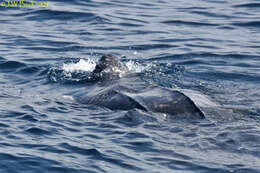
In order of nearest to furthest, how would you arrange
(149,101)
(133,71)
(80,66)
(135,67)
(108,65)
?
1. (149,101)
2. (108,65)
3. (133,71)
4. (80,66)
5. (135,67)

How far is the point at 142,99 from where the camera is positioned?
10227mm

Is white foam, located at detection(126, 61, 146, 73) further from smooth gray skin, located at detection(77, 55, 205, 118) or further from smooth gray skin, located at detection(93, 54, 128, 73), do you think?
smooth gray skin, located at detection(77, 55, 205, 118)

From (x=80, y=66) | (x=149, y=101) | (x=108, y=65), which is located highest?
(x=108, y=65)

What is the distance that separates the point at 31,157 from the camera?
25.4 ft

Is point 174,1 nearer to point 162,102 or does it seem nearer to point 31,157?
point 162,102

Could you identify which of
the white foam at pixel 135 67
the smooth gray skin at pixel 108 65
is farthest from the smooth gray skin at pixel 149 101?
the white foam at pixel 135 67

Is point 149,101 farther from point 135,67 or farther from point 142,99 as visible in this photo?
point 135,67

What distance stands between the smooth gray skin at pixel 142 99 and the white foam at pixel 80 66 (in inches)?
81.7

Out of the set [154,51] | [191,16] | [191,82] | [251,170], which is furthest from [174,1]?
[251,170]

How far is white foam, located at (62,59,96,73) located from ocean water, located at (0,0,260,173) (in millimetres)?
27

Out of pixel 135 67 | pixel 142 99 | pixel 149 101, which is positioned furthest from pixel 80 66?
pixel 149 101

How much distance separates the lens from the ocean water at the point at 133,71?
7750 mm

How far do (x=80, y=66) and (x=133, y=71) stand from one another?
1.54m

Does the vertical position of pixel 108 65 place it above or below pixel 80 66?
above
